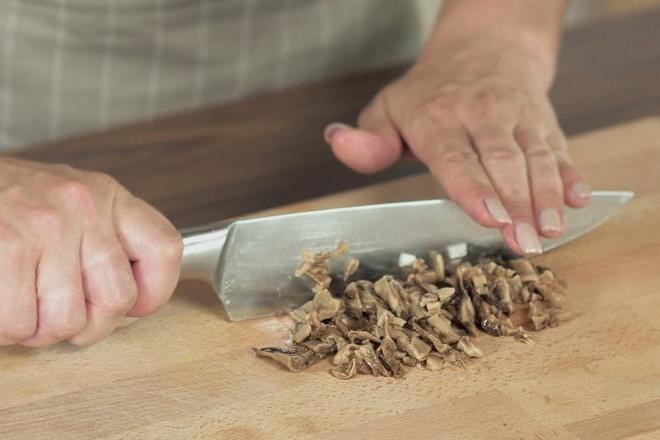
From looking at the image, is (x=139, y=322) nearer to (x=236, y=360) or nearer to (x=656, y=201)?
(x=236, y=360)

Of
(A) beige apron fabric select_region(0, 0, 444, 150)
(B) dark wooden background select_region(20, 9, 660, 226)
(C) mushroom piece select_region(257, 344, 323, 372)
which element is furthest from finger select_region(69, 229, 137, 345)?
(A) beige apron fabric select_region(0, 0, 444, 150)

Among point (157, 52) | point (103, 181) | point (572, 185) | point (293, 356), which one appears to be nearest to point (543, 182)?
point (572, 185)

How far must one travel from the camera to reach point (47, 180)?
1.19 meters

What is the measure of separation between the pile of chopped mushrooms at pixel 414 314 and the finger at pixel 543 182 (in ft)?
0.17

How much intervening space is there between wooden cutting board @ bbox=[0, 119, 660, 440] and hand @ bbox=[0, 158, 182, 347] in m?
0.05

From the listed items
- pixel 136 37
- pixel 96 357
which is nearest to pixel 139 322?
pixel 96 357

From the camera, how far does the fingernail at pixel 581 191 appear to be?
4.42 ft

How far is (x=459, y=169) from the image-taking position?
139 cm

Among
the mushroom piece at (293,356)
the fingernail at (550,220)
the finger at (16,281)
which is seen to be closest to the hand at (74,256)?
the finger at (16,281)

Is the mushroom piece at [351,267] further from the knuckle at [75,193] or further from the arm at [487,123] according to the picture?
the knuckle at [75,193]

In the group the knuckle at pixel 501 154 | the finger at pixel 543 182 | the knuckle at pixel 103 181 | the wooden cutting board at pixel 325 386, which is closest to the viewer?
the wooden cutting board at pixel 325 386

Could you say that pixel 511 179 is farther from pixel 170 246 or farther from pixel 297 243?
pixel 170 246

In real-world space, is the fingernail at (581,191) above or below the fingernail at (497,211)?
above

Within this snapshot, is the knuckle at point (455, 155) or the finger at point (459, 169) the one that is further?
the knuckle at point (455, 155)
